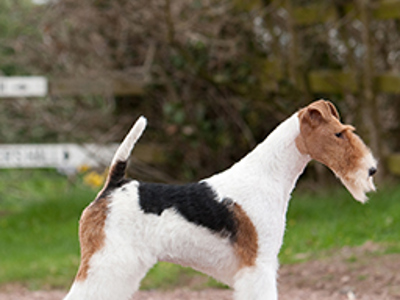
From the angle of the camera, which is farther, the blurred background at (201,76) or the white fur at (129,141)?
the blurred background at (201,76)

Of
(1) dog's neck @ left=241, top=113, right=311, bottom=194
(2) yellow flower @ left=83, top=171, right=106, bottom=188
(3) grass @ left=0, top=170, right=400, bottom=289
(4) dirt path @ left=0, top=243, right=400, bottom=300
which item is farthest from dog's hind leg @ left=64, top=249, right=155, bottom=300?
(2) yellow flower @ left=83, top=171, right=106, bottom=188

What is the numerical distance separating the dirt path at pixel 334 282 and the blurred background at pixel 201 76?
1167 millimetres

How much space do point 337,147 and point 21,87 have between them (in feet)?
15.9

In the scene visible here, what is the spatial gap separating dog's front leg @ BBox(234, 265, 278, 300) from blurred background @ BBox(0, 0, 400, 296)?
11.7 feet

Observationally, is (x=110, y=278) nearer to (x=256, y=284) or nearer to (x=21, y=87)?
(x=256, y=284)

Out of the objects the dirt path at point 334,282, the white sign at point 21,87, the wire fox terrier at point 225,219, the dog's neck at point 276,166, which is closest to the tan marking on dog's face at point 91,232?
the wire fox terrier at point 225,219

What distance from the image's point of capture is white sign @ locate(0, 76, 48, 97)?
639 centimetres

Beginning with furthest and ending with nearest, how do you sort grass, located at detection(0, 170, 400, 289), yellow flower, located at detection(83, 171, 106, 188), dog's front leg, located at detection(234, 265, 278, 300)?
yellow flower, located at detection(83, 171, 106, 188)
grass, located at detection(0, 170, 400, 289)
dog's front leg, located at detection(234, 265, 278, 300)

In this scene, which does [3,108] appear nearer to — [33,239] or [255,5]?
[33,239]

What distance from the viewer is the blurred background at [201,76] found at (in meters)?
6.28

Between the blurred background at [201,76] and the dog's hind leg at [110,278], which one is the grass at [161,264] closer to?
the blurred background at [201,76]

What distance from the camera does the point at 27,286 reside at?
492 cm

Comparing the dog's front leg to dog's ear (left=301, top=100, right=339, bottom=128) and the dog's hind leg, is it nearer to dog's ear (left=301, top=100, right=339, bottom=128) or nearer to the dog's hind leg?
the dog's hind leg

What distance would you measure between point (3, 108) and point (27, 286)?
→ 467 cm
